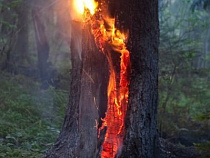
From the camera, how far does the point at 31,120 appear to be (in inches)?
324

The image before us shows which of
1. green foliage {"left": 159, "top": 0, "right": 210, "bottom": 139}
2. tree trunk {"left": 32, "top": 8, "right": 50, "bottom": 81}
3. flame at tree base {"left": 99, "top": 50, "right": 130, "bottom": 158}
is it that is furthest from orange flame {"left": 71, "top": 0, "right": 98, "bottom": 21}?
tree trunk {"left": 32, "top": 8, "right": 50, "bottom": 81}

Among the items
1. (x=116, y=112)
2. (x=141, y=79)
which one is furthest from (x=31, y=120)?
(x=141, y=79)

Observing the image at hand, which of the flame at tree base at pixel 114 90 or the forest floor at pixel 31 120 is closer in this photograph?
the flame at tree base at pixel 114 90

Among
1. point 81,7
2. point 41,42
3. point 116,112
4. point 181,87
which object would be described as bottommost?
point 116,112

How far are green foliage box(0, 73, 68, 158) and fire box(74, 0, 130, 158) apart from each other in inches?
79.1

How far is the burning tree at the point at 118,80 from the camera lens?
4246 millimetres

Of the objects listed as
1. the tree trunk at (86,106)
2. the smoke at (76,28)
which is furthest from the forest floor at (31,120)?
the smoke at (76,28)

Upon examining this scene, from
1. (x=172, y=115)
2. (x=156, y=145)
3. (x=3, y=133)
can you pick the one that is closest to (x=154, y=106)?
(x=156, y=145)

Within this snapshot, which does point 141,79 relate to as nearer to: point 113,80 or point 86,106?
point 113,80

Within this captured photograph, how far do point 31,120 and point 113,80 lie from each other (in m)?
4.38

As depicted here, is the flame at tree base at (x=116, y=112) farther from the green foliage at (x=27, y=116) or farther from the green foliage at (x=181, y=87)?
the green foliage at (x=181, y=87)

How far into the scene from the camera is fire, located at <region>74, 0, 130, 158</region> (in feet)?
14.1

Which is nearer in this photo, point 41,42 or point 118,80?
point 118,80

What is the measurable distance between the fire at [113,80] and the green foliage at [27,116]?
2.01 metres
